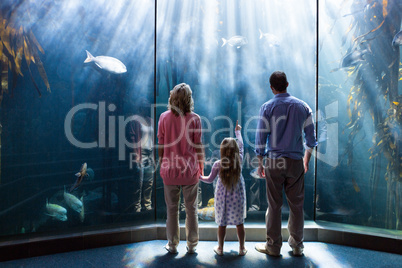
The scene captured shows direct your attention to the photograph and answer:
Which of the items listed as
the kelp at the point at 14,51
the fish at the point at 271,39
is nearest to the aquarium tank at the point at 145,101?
the kelp at the point at 14,51

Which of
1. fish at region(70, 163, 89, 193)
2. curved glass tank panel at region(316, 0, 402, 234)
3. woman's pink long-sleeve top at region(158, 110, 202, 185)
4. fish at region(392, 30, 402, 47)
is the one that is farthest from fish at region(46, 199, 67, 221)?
fish at region(392, 30, 402, 47)

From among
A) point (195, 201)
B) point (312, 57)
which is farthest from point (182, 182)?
point (312, 57)

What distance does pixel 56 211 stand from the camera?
3191 mm

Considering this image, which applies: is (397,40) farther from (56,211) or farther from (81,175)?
(56,211)

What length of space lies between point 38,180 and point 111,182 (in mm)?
807

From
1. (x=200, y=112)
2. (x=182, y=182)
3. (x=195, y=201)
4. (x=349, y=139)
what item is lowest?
(x=195, y=201)

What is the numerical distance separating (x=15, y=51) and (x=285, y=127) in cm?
305

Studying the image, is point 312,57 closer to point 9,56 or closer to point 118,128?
point 118,128

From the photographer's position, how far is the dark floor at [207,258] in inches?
103

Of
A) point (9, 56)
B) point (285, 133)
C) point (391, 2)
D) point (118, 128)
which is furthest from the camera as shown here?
point (118, 128)

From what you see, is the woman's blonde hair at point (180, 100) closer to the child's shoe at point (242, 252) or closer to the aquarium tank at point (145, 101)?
the aquarium tank at point (145, 101)

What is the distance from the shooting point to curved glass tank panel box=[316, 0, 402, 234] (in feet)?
10.5

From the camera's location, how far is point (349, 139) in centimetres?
343

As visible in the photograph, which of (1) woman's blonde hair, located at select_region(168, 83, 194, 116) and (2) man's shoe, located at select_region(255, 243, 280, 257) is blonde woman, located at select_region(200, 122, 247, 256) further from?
(1) woman's blonde hair, located at select_region(168, 83, 194, 116)
